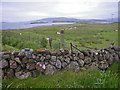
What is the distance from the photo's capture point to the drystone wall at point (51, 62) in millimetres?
5438

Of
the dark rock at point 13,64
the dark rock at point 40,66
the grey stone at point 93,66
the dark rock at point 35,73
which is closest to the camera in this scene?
the dark rock at point 13,64

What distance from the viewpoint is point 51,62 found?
234 inches

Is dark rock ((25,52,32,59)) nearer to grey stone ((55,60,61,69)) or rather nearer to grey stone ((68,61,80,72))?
grey stone ((55,60,61,69))

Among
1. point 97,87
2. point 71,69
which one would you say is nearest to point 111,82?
point 97,87

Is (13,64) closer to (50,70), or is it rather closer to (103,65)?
(50,70)

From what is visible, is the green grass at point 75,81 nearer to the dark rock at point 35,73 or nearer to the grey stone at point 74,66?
the dark rock at point 35,73

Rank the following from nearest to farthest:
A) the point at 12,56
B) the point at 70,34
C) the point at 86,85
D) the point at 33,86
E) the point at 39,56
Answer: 1. the point at 86,85
2. the point at 33,86
3. the point at 12,56
4. the point at 39,56
5. the point at 70,34

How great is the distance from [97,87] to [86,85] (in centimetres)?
38

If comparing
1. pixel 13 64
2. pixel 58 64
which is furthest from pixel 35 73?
pixel 58 64

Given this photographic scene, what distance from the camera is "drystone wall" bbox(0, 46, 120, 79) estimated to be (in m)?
5.44

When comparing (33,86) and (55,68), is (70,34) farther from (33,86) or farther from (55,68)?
(33,86)

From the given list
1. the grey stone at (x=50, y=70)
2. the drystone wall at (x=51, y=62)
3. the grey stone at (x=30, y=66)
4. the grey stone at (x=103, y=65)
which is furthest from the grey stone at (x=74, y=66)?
the grey stone at (x=30, y=66)

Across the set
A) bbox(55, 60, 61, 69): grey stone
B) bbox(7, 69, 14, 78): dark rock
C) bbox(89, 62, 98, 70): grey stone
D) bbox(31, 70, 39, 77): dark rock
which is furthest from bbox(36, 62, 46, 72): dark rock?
bbox(89, 62, 98, 70): grey stone

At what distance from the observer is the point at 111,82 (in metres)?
3.71
